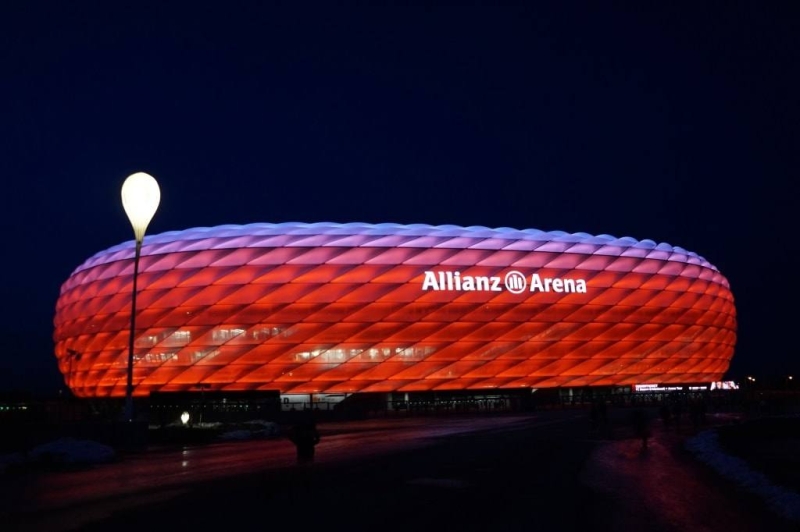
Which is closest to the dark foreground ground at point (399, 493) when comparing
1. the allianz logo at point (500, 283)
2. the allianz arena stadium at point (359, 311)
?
the allianz arena stadium at point (359, 311)

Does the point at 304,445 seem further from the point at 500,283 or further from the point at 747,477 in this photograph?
the point at 500,283

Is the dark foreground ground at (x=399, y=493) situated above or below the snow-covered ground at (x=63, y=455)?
below

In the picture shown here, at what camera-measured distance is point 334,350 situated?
53.7 meters

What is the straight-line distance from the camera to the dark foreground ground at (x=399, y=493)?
8977 mm

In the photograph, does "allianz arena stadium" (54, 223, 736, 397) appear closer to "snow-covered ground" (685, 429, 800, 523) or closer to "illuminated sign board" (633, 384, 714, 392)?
"illuminated sign board" (633, 384, 714, 392)

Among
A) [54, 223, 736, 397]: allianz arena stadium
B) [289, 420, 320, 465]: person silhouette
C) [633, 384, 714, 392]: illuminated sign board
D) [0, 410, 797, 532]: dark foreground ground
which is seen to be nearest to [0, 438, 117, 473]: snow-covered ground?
[0, 410, 797, 532]: dark foreground ground

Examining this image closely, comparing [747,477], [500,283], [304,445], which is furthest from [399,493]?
[500,283]

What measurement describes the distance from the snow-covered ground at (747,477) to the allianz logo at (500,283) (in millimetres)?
33902

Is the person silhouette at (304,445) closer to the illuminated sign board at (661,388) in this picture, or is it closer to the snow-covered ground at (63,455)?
the snow-covered ground at (63,455)

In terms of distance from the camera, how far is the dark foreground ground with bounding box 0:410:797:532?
8977 millimetres

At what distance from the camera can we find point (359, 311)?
5297 centimetres

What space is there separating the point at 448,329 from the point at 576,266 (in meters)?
11.8

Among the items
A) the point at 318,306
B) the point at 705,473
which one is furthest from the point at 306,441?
the point at 318,306

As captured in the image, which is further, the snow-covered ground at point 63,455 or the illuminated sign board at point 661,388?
the illuminated sign board at point 661,388
